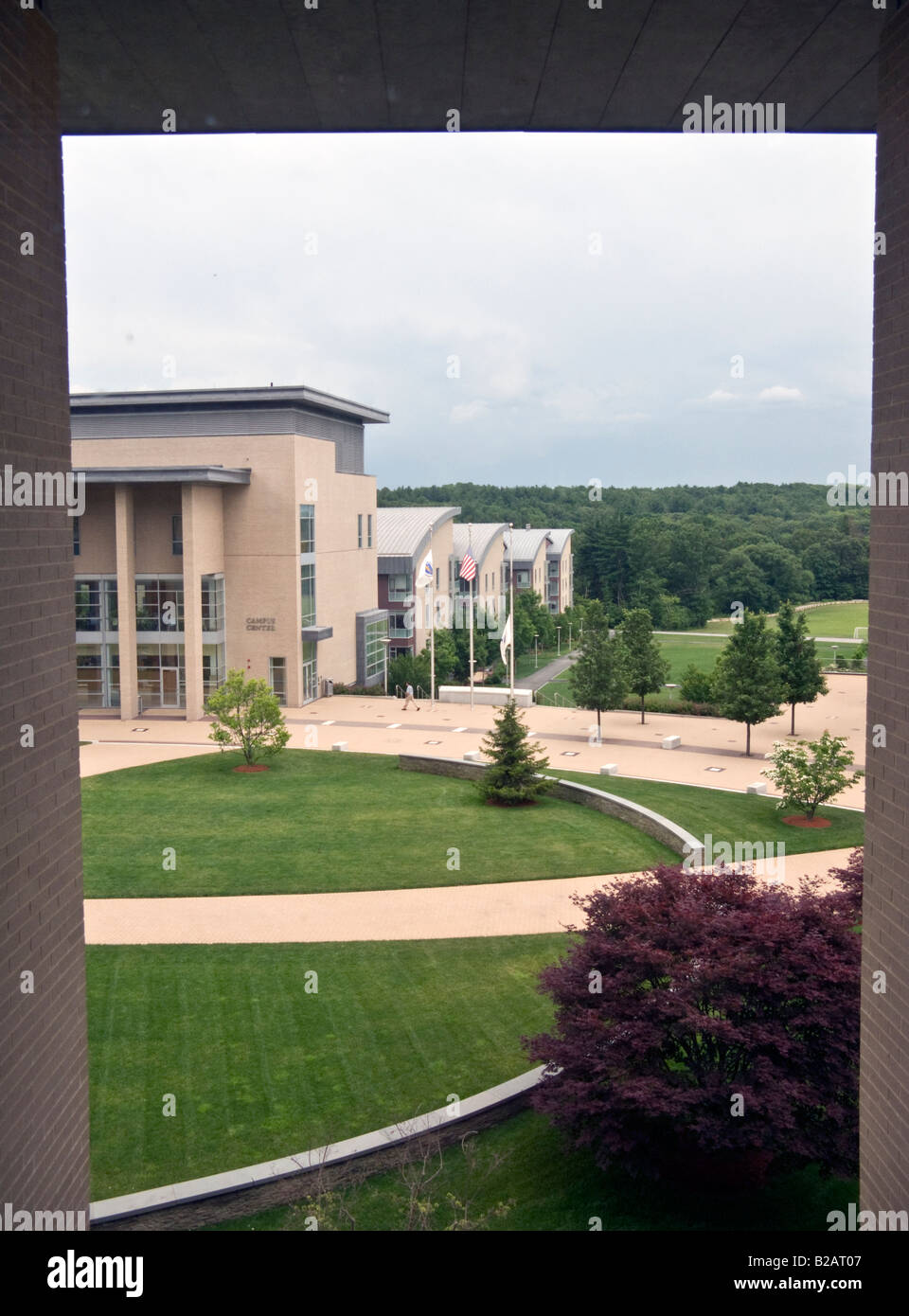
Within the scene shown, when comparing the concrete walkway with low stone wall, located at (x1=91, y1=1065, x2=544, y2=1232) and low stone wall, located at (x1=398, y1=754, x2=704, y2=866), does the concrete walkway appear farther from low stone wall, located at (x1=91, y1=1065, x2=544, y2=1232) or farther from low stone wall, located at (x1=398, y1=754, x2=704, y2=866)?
low stone wall, located at (x1=91, y1=1065, x2=544, y2=1232)

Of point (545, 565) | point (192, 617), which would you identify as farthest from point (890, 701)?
point (545, 565)

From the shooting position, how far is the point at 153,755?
2862 centimetres

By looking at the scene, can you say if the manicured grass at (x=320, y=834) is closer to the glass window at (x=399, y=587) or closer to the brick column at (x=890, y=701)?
the brick column at (x=890, y=701)

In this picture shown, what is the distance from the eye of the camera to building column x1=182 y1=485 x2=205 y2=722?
34031 mm

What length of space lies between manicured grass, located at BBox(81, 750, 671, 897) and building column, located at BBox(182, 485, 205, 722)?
7.88 m

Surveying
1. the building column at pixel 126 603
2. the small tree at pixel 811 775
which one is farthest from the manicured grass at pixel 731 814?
the building column at pixel 126 603

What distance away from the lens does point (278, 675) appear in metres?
36.5

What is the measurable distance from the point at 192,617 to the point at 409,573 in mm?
16460

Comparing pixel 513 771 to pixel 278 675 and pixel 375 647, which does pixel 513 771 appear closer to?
pixel 278 675

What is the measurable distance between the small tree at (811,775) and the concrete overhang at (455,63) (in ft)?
55.8

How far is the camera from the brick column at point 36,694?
14.5ft
